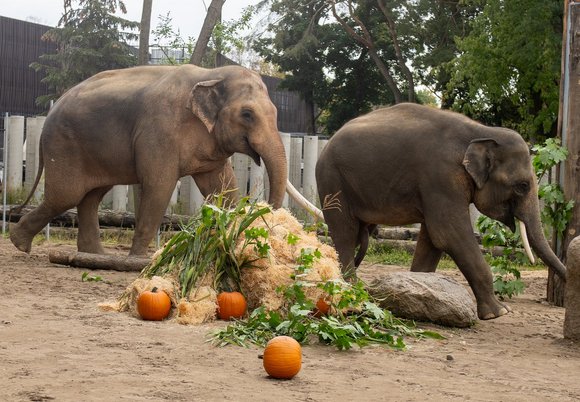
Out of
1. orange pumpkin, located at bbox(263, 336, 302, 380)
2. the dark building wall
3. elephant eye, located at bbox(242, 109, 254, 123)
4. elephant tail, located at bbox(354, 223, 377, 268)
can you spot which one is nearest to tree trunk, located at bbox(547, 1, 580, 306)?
elephant tail, located at bbox(354, 223, 377, 268)

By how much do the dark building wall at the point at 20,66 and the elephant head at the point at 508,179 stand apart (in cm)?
2357

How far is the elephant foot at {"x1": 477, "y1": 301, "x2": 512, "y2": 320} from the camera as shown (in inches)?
317

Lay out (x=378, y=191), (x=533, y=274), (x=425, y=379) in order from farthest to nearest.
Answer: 1. (x=533, y=274)
2. (x=378, y=191)
3. (x=425, y=379)

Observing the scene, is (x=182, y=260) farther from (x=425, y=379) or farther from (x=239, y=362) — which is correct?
(x=425, y=379)

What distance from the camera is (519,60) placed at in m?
22.7

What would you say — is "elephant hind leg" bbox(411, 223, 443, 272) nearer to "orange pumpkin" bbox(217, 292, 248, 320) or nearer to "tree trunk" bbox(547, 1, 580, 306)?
"tree trunk" bbox(547, 1, 580, 306)

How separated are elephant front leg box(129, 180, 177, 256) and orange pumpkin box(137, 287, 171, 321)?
3.18 metres

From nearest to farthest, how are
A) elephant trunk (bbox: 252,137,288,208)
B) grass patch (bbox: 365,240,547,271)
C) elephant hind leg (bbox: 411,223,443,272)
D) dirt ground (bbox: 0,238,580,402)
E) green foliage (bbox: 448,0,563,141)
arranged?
dirt ground (bbox: 0,238,580,402) → elephant hind leg (bbox: 411,223,443,272) → elephant trunk (bbox: 252,137,288,208) → grass patch (bbox: 365,240,547,271) → green foliage (bbox: 448,0,563,141)

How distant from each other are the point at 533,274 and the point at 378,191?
4.80 meters

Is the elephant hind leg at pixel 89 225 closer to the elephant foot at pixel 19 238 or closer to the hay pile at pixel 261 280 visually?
the elephant foot at pixel 19 238

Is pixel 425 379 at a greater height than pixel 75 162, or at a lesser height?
lesser

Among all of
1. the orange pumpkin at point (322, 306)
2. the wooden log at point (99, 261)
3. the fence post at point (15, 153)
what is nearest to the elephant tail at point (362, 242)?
the wooden log at point (99, 261)

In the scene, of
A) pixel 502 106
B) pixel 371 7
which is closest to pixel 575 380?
pixel 502 106

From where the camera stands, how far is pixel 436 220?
26.9ft
